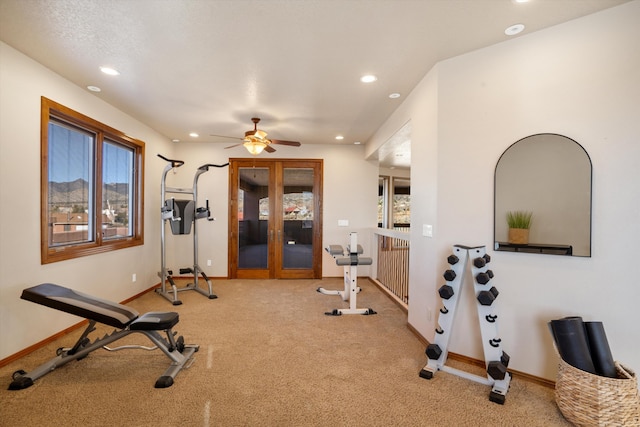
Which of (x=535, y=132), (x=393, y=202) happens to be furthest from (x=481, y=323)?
(x=393, y=202)

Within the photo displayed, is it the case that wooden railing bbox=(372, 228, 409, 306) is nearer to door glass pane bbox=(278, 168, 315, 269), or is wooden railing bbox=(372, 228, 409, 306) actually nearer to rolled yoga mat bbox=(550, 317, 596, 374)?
door glass pane bbox=(278, 168, 315, 269)

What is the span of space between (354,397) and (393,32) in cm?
282

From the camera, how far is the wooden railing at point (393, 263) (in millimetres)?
4520

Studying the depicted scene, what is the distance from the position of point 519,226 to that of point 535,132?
78 cm

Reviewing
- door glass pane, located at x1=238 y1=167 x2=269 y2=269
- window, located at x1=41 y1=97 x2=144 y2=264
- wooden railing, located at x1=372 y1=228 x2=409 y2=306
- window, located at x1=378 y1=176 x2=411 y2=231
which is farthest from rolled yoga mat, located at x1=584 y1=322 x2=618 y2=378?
window, located at x1=378 y1=176 x2=411 y2=231

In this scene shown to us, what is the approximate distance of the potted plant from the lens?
2451mm

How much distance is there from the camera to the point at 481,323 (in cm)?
234

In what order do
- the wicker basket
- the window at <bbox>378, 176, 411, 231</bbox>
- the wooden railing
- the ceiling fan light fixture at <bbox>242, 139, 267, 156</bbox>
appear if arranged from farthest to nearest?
the window at <bbox>378, 176, 411, 231</bbox> → the wooden railing → the ceiling fan light fixture at <bbox>242, 139, 267, 156</bbox> → the wicker basket

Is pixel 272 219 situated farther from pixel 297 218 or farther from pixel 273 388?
pixel 273 388

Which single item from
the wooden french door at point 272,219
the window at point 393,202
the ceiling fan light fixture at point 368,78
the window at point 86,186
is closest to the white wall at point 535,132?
the ceiling fan light fixture at point 368,78

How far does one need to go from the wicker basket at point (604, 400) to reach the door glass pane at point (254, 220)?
4961mm

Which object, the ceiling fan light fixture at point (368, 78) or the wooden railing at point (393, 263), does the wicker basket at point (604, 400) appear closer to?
the wooden railing at point (393, 263)

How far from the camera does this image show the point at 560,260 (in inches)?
91.0

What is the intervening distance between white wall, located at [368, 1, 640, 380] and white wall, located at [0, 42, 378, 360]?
299 cm
